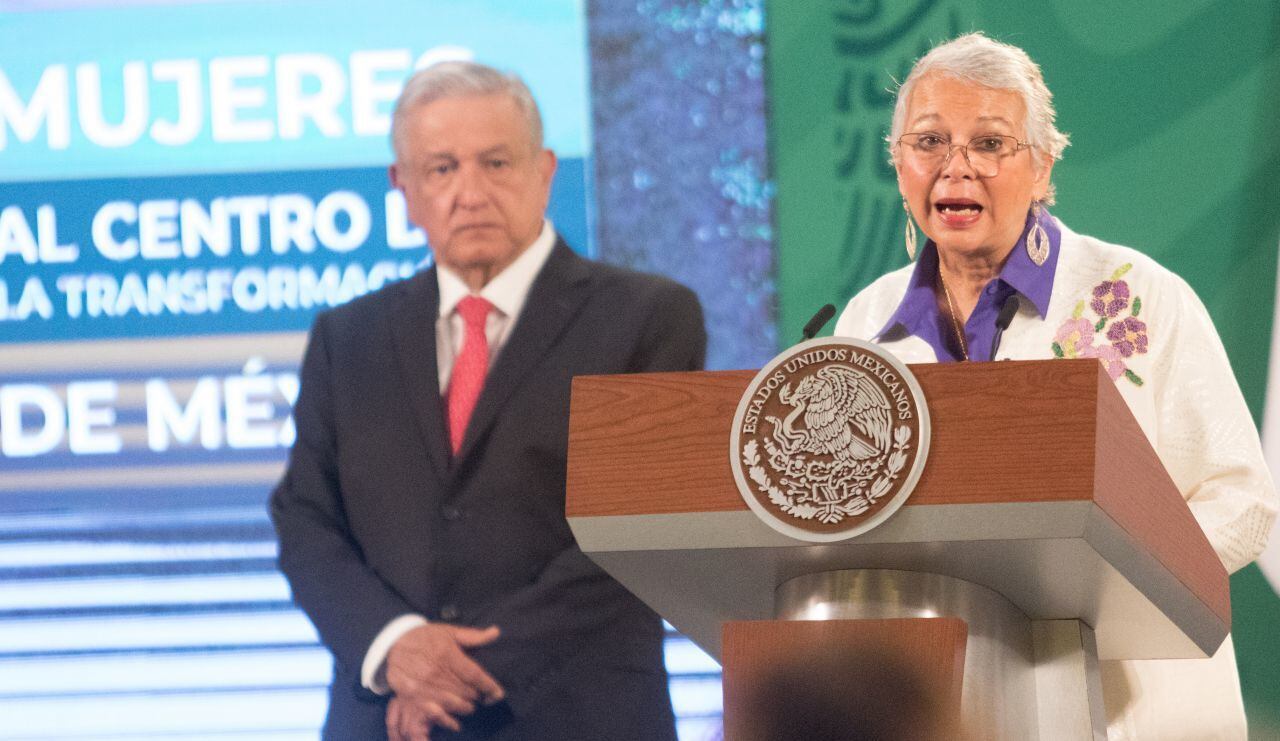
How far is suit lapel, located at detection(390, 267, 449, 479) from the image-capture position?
11.2ft

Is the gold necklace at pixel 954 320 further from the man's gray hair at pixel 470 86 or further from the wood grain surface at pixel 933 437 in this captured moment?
the man's gray hair at pixel 470 86

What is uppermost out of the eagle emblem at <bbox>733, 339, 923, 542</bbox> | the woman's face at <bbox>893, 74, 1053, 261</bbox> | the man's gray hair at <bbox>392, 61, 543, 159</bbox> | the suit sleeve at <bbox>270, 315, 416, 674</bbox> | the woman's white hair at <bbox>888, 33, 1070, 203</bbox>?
the man's gray hair at <bbox>392, 61, 543, 159</bbox>

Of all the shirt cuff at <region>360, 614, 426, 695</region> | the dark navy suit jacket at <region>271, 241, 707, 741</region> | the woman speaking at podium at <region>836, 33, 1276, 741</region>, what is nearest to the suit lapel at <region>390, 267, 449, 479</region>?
the dark navy suit jacket at <region>271, 241, 707, 741</region>

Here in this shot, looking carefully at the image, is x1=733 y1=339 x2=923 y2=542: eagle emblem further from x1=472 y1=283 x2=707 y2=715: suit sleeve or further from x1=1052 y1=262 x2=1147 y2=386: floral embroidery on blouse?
x1=472 y1=283 x2=707 y2=715: suit sleeve


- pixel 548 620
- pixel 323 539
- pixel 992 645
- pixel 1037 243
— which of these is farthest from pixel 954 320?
pixel 323 539

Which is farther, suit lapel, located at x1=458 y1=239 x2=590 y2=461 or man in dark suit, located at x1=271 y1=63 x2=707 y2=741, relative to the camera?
suit lapel, located at x1=458 y1=239 x2=590 y2=461

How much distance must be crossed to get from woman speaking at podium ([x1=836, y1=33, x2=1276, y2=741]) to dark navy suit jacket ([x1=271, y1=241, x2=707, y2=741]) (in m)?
0.85

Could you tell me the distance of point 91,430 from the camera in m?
3.76

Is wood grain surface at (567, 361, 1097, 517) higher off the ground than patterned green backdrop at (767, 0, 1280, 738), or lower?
lower

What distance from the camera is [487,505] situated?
3305 millimetres

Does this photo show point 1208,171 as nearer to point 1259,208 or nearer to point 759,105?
point 1259,208

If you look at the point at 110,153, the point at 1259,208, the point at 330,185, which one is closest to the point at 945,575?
the point at 1259,208

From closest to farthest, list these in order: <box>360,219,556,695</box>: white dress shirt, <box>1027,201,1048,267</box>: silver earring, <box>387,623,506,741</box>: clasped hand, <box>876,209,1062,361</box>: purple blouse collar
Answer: <box>876,209,1062,361</box>: purple blouse collar → <box>1027,201,1048,267</box>: silver earring → <box>387,623,506,741</box>: clasped hand → <box>360,219,556,695</box>: white dress shirt

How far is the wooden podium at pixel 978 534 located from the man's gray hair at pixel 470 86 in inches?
84.1
